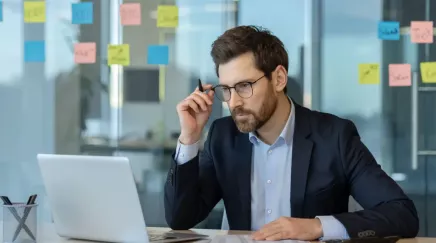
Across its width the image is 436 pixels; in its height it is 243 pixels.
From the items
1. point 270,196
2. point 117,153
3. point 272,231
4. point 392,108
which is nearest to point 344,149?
point 270,196

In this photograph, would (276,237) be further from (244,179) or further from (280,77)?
(280,77)

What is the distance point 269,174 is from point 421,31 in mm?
1568

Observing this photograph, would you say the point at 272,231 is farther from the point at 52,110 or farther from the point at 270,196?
the point at 52,110

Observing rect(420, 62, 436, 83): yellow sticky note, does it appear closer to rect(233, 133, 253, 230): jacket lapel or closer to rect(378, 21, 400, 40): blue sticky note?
rect(378, 21, 400, 40): blue sticky note

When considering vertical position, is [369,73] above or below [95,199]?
above

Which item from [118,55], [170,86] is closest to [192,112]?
[170,86]

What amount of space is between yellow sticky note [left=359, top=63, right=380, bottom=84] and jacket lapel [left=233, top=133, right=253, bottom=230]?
1386mm

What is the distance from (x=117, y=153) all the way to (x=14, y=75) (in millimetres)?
717

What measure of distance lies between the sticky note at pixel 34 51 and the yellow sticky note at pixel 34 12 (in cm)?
12

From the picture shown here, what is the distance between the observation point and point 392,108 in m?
3.19

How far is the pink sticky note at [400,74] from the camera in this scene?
315 centimetres

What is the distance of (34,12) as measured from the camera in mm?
3471

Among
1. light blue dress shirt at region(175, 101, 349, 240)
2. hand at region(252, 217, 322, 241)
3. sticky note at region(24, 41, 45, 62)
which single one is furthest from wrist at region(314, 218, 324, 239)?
sticky note at region(24, 41, 45, 62)

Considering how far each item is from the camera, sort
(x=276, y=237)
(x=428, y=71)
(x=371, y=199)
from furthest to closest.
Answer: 1. (x=428, y=71)
2. (x=371, y=199)
3. (x=276, y=237)
